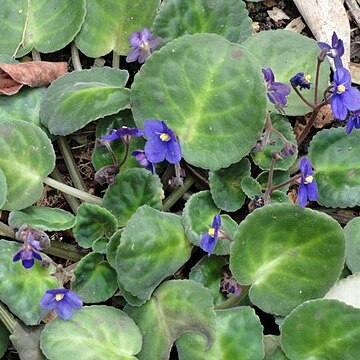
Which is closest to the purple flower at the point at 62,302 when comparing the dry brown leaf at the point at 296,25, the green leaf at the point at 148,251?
the green leaf at the point at 148,251

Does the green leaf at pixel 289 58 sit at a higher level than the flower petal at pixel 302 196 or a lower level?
higher

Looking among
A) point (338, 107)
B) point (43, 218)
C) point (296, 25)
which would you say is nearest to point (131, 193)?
point (43, 218)

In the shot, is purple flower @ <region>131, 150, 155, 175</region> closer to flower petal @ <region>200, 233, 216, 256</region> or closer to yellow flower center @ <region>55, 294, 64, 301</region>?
flower petal @ <region>200, 233, 216, 256</region>

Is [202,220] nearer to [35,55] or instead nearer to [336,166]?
[336,166]

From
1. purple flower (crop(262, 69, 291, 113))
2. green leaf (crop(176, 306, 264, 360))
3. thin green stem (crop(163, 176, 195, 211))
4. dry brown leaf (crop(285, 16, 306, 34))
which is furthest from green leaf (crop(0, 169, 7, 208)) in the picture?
dry brown leaf (crop(285, 16, 306, 34))

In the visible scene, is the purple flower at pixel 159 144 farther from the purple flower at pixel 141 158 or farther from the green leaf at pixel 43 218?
the green leaf at pixel 43 218

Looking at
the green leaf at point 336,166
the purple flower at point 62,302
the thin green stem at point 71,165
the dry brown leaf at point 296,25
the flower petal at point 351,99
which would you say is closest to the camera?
the purple flower at point 62,302
